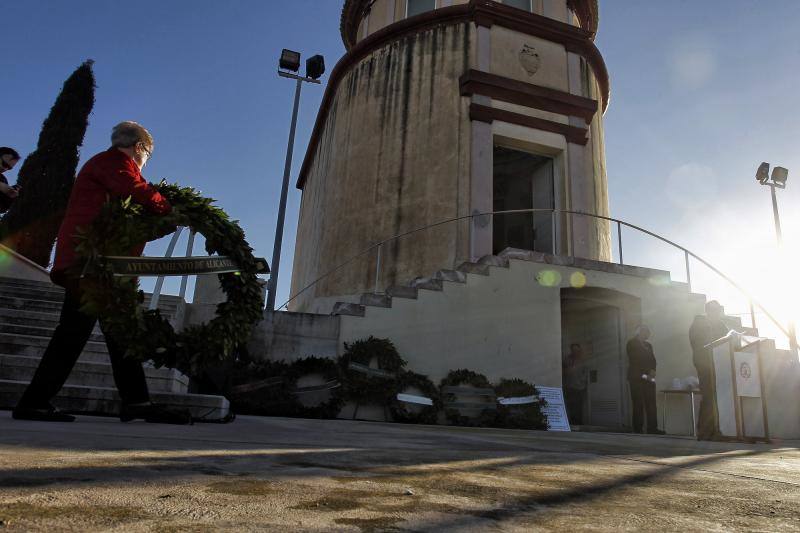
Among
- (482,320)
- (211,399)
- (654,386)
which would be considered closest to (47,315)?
(211,399)

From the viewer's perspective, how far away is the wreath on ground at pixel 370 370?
8062mm

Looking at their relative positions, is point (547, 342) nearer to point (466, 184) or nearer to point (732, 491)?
point (466, 184)

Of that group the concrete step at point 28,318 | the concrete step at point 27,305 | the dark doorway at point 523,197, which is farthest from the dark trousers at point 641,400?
the concrete step at point 27,305

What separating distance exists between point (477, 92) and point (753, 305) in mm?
6904

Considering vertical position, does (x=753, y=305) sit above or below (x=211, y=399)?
above

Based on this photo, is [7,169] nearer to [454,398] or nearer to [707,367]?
[454,398]

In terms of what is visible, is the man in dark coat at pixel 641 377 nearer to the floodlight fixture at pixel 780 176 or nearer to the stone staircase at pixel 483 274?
the stone staircase at pixel 483 274

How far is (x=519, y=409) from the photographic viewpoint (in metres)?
8.66

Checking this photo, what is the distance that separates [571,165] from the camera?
1255 centimetres

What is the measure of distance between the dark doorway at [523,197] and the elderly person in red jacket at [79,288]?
400 inches

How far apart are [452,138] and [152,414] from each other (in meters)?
9.52

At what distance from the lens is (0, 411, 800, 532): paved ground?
3.31 feet

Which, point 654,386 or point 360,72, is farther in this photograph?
point 360,72

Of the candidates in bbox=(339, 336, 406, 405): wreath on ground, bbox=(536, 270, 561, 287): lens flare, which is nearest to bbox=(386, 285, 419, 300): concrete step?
bbox=(339, 336, 406, 405): wreath on ground
